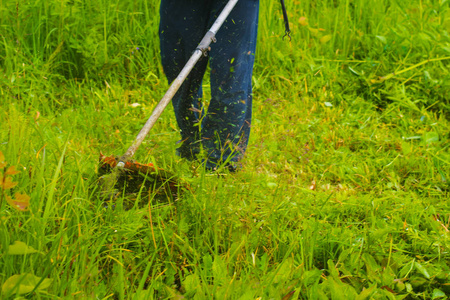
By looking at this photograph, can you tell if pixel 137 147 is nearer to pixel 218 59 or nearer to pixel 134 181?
pixel 134 181

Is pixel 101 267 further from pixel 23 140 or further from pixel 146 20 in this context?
pixel 146 20

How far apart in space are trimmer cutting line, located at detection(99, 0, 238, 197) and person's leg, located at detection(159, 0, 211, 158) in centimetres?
30

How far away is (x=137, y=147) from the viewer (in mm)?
1605

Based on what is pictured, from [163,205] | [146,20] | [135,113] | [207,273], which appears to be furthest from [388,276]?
[146,20]

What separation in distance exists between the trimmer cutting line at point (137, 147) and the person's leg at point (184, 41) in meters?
0.30

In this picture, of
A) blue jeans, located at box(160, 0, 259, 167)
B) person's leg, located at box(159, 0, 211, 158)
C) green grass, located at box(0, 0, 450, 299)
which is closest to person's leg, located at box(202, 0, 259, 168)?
blue jeans, located at box(160, 0, 259, 167)

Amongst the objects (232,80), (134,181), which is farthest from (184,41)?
(134,181)

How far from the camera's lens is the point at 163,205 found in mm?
1833

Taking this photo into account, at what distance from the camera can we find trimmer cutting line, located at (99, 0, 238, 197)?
160 cm

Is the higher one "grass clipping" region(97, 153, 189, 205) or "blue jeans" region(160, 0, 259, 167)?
"blue jeans" region(160, 0, 259, 167)

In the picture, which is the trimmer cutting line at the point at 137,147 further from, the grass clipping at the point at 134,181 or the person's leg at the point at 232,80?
the person's leg at the point at 232,80

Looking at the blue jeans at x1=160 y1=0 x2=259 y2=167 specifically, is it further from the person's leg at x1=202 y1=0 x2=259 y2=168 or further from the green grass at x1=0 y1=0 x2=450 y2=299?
the green grass at x1=0 y1=0 x2=450 y2=299

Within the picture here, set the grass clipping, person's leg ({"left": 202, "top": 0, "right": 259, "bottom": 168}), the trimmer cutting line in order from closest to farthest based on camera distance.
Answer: the trimmer cutting line
the grass clipping
person's leg ({"left": 202, "top": 0, "right": 259, "bottom": 168})

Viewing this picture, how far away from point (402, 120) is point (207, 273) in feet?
7.14
